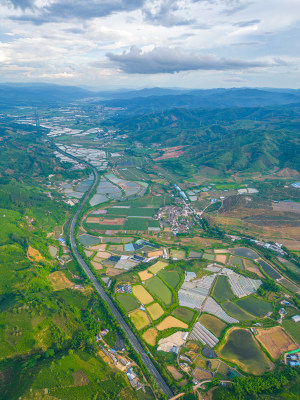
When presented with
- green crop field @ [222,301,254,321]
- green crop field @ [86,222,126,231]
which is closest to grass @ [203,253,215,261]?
green crop field @ [222,301,254,321]

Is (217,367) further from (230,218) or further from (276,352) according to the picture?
(230,218)

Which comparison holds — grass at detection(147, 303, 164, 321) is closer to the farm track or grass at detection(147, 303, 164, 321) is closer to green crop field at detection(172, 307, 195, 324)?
green crop field at detection(172, 307, 195, 324)

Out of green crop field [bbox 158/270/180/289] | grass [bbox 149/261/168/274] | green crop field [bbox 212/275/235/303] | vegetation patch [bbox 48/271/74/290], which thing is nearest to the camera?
green crop field [bbox 212/275/235/303]

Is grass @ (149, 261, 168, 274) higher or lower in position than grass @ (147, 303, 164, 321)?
higher

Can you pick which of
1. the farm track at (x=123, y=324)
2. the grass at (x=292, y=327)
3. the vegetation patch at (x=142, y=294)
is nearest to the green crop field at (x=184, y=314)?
the vegetation patch at (x=142, y=294)

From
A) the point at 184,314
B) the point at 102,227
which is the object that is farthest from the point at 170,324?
the point at 102,227

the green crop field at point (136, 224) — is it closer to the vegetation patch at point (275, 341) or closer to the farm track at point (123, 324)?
the farm track at point (123, 324)
